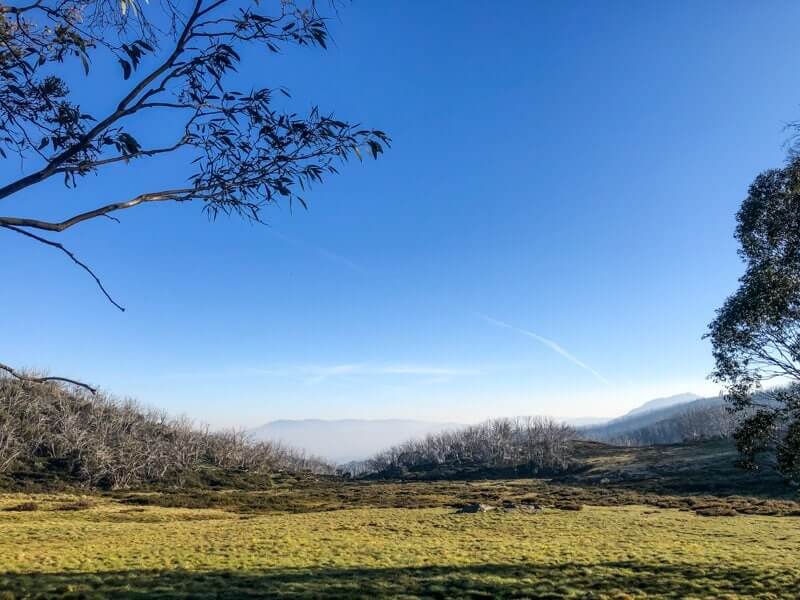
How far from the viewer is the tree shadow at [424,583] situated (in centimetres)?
1669

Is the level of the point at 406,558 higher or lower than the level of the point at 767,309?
lower

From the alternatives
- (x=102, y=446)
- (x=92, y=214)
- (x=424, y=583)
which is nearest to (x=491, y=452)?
(x=102, y=446)

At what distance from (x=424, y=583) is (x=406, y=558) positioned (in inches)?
216

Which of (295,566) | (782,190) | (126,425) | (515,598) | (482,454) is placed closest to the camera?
(515,598)

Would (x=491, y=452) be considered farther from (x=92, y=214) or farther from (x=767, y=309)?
(x=92, y=214)

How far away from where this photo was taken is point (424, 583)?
1845cm

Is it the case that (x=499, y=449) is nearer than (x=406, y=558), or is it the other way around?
(x=406, y=558)

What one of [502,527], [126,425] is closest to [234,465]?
[126,425]

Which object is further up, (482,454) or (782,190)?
(782,190)

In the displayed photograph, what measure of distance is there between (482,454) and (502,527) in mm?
120698

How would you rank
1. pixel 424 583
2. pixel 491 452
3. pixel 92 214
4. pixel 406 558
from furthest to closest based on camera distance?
pixel 491 452 < pixel 406 558 < pixel 424 583 < pixel 92 214

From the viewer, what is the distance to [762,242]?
66.0 feet

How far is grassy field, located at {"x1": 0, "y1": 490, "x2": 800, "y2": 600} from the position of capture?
57.0ft

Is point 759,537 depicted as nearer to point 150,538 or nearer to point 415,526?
point 415,526
